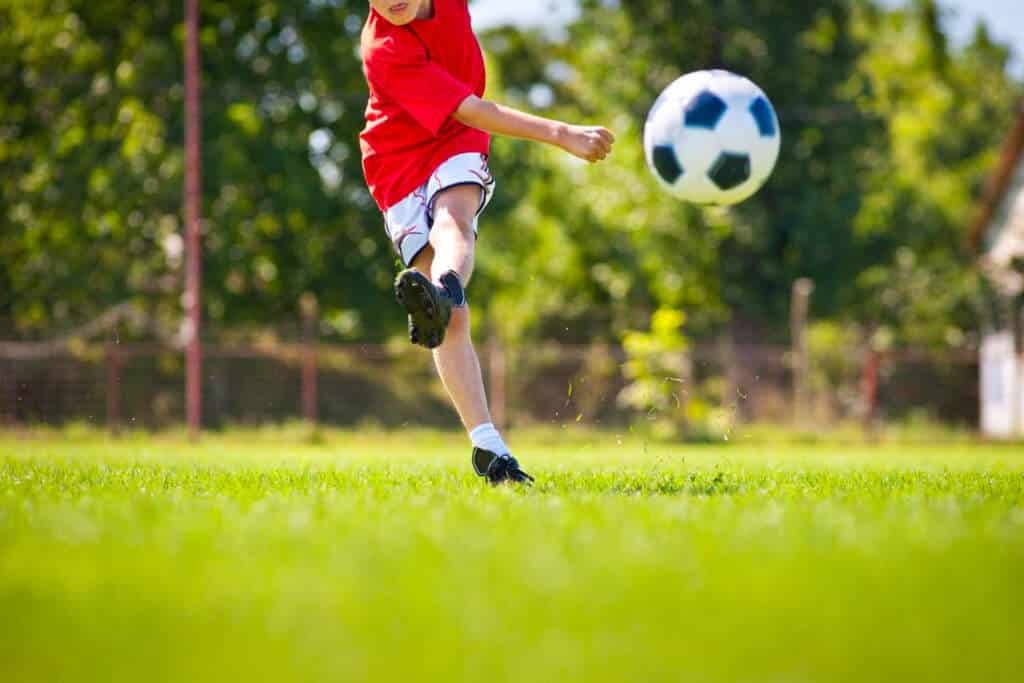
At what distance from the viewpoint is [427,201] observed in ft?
16.2

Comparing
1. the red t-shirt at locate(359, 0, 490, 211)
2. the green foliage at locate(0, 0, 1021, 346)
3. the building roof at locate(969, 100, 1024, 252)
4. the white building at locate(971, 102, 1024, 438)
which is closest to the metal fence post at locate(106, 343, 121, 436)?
the green foliage at locate(0, 0, 1021, 346)

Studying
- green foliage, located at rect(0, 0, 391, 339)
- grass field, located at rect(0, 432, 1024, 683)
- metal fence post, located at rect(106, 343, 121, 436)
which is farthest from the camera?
green foliage, located at rect(0, 0, 391, 339)

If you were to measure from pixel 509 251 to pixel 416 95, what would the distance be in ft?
86.6

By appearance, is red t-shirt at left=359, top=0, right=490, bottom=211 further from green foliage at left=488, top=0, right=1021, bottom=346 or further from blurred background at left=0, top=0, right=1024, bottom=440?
green foliage at left=488, top=0, right=1021, bottom=346

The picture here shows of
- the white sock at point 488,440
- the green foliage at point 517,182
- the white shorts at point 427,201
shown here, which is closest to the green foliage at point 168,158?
the green foliage at point 517,182

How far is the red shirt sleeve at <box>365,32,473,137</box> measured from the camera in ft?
15.5

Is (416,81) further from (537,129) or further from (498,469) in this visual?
(498,469)

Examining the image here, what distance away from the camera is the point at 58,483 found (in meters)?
4.63

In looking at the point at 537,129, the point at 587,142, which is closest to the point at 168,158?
the point at 537,129

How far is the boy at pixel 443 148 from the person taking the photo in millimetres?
4645

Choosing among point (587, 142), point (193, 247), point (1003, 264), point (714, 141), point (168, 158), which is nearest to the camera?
point (587, 142)

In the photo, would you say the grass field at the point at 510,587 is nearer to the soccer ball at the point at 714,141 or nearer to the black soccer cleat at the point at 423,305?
the black soccer cleat at the point at 423,305

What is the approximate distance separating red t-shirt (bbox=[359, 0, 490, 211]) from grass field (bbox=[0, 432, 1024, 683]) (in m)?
1.55

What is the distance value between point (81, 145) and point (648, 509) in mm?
20026
